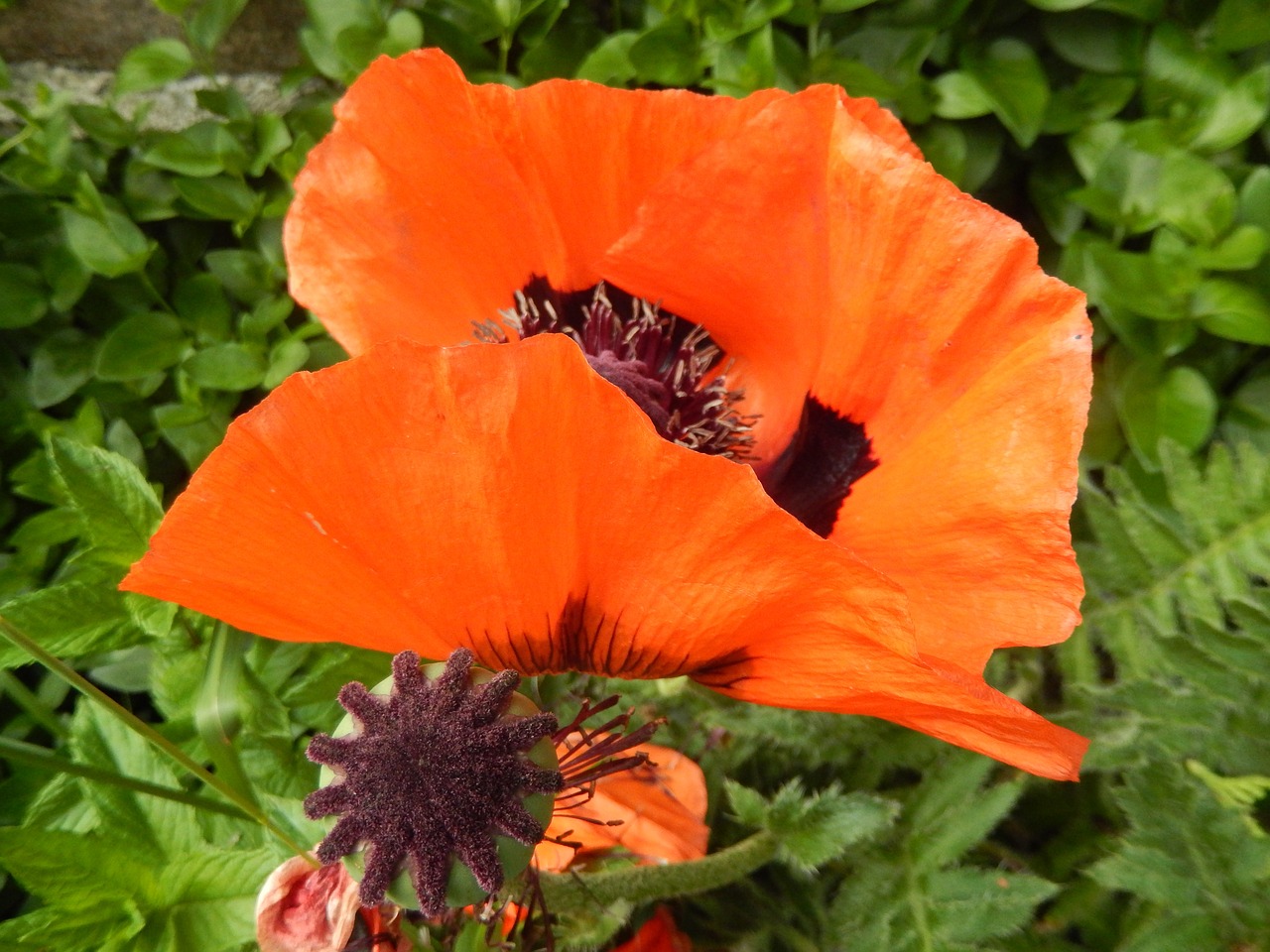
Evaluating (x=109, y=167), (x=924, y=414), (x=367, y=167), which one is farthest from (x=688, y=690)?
(x=109, y=167)

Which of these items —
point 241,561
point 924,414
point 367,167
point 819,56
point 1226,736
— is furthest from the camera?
point 819,56

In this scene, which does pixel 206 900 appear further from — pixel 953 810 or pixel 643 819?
pixel 953 810

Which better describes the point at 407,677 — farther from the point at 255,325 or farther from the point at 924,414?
the point at 255,325

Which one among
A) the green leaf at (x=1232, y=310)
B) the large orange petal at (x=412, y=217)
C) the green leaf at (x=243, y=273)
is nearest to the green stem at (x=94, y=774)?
the large orange petal at (x=412, y=217)

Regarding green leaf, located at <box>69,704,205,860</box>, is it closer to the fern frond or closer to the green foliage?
the green foliage

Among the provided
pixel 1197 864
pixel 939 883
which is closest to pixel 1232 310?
pixel 1197 864

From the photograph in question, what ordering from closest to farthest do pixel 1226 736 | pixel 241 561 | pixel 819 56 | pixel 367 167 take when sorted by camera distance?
pixel 241 561, pixel 367 167, pixel 1226 736, pixel 819 56
